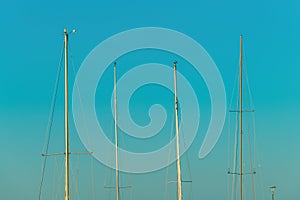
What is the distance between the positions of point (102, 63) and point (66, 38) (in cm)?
1840

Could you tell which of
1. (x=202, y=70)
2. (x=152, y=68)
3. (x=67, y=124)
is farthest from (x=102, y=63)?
(x=67, y=124)

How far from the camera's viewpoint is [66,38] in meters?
61.0

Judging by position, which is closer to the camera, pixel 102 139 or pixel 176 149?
pixel 176 149

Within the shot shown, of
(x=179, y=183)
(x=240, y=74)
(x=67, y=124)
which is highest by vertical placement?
(x=240, y=74)

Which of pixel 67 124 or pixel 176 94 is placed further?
pixel 176 94

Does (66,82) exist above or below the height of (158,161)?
above

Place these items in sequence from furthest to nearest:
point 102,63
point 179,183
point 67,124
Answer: point 102,63
point 179,183
point 67,124

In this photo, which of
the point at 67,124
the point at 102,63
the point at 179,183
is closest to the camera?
the point at 67,124

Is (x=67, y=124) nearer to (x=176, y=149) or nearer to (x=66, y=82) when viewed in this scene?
(x=66, y=82)

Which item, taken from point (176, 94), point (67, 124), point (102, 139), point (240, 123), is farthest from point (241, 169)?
point (67, 124)

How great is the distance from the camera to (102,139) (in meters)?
81.6

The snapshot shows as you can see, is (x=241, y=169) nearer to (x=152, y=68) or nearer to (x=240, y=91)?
(x=240, y=91)

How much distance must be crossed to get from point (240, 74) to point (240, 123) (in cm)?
535

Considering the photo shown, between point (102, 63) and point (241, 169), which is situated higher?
point (102, 63)
